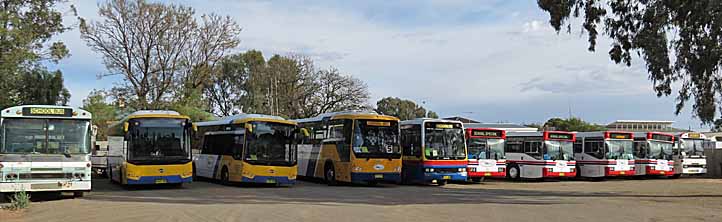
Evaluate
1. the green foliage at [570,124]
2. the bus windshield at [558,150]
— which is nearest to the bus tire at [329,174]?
the bus windshield at [558,150]

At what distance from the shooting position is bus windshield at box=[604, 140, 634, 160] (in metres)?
32.9

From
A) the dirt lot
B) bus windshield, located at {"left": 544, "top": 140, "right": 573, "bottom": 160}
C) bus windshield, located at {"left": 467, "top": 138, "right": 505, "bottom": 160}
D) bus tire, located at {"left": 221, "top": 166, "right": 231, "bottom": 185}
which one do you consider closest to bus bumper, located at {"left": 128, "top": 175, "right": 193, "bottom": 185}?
the dirt lot

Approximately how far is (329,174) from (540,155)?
32.7 feet

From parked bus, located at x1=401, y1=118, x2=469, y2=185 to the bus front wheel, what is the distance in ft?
10.3

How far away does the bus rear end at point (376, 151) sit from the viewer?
1008 inches

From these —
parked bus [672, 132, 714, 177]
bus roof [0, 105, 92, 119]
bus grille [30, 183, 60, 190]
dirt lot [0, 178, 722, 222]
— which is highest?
bus roof [0, 105, 92, 119]

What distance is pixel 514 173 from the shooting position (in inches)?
1273

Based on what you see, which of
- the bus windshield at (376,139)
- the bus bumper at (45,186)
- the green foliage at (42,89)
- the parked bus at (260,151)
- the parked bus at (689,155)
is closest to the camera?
the bus bumper at (45,186)

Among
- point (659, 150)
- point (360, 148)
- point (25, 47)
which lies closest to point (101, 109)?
point (25, 47)

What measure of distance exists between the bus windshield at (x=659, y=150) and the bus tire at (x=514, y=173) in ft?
22.9

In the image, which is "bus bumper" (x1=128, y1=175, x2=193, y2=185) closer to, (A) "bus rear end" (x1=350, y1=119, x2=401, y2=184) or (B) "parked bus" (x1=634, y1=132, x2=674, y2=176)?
(A) "bus rear end" (x1=350, y1=119, x2=401, y2=184)

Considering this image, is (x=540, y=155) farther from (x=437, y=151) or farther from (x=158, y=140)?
(x=158, y=140)

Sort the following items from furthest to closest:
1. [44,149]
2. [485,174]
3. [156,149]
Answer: [485,174]
[156,149]
[44,149]

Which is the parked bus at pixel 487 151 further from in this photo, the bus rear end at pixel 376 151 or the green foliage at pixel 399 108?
the green foliage at pixel 399 108
